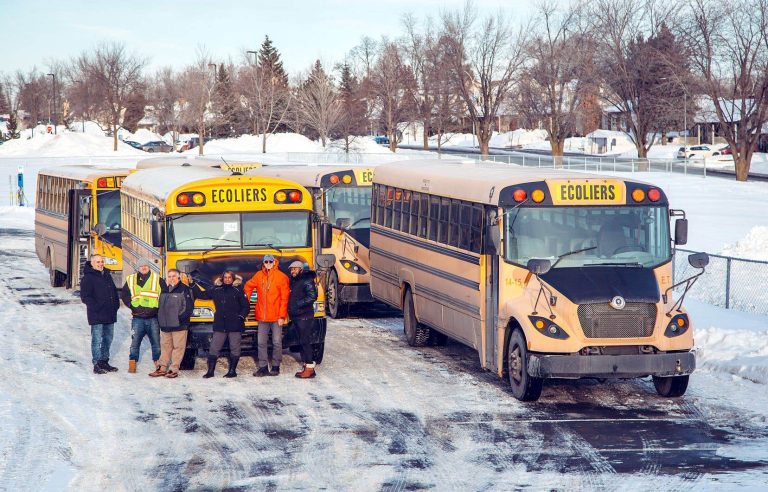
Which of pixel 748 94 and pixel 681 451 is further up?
pixel 748 94

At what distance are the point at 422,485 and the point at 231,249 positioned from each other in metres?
6.57

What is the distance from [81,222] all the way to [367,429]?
12856 mm

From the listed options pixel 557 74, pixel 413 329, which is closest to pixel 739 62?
pixel 557 74

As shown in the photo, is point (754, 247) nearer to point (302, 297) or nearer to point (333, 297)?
point (333, 297)

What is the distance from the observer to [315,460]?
10391mm

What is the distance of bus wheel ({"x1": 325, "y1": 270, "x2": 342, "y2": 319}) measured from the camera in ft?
67.7

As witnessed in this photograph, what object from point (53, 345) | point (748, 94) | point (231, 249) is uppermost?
point (748, 94)

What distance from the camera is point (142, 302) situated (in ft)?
48.3

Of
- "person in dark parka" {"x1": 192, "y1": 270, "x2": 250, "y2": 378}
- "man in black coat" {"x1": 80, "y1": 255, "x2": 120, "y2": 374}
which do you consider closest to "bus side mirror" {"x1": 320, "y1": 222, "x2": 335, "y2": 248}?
"person in dark parka" {"x1": 192, "y1": 270, "x2": 250, "y2": 378}

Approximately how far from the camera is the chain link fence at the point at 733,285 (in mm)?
20141

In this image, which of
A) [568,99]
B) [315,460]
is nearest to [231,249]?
[315,460]

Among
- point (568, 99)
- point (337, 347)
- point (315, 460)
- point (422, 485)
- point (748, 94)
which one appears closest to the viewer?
point (422, 485)

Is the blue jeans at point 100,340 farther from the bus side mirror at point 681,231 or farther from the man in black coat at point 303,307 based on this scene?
the bus side mirror at point 681,231

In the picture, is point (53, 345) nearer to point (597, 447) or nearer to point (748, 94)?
point (597, 447)
